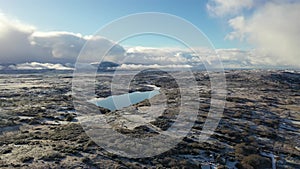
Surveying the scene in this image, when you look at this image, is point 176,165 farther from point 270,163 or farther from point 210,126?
point 210,126

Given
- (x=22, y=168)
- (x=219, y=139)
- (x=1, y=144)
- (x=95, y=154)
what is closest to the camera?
(x=22, y=168)

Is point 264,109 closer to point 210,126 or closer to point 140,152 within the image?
point 210,126

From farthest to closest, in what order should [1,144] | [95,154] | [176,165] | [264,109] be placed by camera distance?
[264,109]
[1,144]
[95,154]
[176,165]

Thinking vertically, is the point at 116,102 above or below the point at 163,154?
below

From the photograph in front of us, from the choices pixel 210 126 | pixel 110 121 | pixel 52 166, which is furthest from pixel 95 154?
pixel 210 126

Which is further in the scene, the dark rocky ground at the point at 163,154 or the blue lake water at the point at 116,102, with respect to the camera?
the blue lake water at the point at 116,102

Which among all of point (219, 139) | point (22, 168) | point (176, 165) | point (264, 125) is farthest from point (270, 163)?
point (22, 168)

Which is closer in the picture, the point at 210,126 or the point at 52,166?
the point at 52,166

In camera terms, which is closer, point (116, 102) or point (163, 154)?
point (163, 154)

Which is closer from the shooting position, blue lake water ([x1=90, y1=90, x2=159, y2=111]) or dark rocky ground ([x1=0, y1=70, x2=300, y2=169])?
dark rocky ground ([x1=0, y1=70, x2=300, y2=169])
